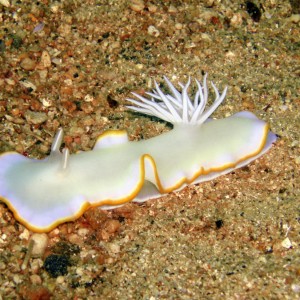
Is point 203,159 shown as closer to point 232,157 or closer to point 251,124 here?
point 232,157

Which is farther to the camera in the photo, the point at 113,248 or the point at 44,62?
the point at 44,62

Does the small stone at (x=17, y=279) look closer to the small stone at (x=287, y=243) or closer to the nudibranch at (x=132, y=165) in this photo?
the nudibranch at (x=132, y=165)

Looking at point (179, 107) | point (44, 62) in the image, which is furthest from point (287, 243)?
point (44, 62)

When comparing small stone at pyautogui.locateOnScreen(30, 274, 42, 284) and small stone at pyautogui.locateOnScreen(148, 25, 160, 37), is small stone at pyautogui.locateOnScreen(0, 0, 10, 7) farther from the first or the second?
small stone at pyautogui.locateOnScreen(30, 274, 42, 284)

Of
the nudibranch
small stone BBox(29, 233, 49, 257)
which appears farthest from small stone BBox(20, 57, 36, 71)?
small stone BBox(29, 233, 49, 257)

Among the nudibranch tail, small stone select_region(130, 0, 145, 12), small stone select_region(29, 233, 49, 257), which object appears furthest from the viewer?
small stone select_region(130, 0, 145, 12)

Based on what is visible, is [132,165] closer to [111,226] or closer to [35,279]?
[111,226]
